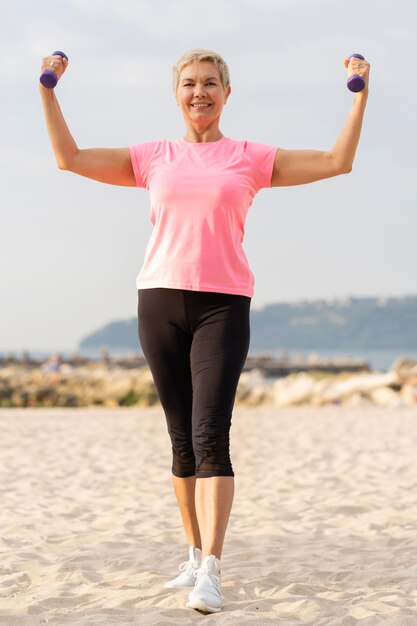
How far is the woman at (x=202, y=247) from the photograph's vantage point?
338 cm

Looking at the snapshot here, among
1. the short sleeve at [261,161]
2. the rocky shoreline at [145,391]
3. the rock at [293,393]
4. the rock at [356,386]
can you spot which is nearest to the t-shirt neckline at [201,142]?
the short sleeve at [261,161]

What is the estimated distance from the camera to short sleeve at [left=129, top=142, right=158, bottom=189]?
3576 mm

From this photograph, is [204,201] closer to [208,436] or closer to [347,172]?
[347,172]

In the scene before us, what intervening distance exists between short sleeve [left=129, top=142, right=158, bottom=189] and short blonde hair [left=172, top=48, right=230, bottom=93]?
0.27m

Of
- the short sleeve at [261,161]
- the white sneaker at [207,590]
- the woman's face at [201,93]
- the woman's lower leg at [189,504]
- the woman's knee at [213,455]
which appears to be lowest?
the white sneaker at [207,590]

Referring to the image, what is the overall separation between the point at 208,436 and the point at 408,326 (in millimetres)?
157003

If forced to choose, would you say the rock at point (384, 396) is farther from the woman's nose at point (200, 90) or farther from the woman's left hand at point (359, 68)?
the woman's nose at point (200, 90)

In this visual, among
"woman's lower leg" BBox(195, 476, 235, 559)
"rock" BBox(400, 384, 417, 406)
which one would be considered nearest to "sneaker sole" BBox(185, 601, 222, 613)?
"woman's lower leg" BBox(195, 476, 235, 559)

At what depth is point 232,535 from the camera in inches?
213

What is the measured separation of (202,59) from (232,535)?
9.93ft

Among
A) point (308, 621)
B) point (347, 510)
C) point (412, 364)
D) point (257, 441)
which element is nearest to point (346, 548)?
point (347, 510)

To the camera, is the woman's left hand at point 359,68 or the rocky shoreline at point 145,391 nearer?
the woman's left hand at point 359,68

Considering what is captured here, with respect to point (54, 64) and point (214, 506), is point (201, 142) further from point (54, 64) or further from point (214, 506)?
point (214, 506)

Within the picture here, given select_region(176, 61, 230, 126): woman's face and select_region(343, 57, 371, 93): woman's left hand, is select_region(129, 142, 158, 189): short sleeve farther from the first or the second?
select_region(343, 57, 371, 93): woman's left hand
